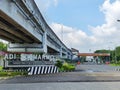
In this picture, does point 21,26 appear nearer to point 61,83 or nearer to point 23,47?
point 61,83

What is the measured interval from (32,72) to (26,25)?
6016mm

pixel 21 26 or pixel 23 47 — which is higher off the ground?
pixel 21 26

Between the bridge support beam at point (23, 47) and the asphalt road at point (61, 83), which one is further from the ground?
the bridge support beam at point (23, 47)

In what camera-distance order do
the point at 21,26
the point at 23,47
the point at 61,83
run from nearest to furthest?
the point at 61,83 < the point at 21,26 < the point at 23,47

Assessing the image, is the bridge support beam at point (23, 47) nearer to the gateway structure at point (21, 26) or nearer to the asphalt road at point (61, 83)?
the gateway structure at point (21, 26)

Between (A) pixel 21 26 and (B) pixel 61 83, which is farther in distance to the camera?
(A) pixel 21 26

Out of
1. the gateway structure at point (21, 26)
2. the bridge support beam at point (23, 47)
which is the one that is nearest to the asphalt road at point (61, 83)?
the gateway structure at point (21, 26)

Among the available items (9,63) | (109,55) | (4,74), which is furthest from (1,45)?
(4,74)

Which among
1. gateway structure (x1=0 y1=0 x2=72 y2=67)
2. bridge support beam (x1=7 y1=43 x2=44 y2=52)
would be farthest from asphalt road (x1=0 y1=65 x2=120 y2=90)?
bridge support beam (x1=7 y1=43 x2=44 y2=52)

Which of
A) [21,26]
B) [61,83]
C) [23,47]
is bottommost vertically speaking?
[61,83]

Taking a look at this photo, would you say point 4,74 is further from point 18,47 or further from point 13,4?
point 18,47

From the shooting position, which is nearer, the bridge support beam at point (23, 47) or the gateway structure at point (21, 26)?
the gateway structure at point (21, 26)

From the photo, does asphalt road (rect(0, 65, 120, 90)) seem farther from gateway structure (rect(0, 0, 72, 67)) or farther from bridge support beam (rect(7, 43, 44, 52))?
bridge support beam (rect(7, 43, 44, 52))

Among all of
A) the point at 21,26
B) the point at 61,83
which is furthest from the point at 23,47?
the point at 61,83
